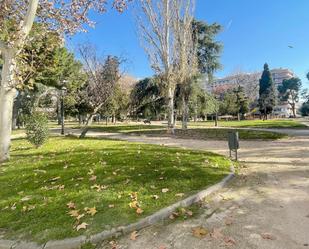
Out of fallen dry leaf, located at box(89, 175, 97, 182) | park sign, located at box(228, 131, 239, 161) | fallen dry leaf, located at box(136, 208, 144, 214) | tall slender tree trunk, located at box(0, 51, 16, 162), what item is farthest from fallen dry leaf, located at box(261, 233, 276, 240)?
tall slender tree trunk, located at box(0, 51, 16, 162)

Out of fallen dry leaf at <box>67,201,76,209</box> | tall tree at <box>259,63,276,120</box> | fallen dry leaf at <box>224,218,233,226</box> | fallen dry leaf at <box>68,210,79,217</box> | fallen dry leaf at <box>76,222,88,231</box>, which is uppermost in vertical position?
tall tree at <box>259,63,276,120</box>

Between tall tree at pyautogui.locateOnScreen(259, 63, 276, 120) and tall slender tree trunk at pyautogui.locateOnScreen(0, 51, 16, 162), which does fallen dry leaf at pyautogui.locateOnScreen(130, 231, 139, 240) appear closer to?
tall slender tree trunk at pyautogui.locateOnScreen(0, 51, 16, 162)

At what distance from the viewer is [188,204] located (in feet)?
17.9

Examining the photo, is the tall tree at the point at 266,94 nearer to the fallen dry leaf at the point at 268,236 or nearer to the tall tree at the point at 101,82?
the tall tree at the point at 101,82

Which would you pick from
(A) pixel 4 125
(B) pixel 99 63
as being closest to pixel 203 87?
(B) pixel 99 63

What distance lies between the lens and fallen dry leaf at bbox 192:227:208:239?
14.0 ft

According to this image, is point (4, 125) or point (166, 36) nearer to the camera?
point (4, 125)

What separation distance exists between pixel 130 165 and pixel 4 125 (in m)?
4.79

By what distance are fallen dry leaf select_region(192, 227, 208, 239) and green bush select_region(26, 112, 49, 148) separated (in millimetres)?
10898

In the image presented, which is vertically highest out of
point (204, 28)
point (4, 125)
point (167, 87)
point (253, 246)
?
point (204, 28)

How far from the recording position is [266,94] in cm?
7062

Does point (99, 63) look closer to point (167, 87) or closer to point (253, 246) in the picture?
point (167, 87)

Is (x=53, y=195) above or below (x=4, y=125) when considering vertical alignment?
below

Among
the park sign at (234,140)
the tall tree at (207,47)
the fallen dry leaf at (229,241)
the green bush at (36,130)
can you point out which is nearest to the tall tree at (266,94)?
the tall tree at (207,47)
